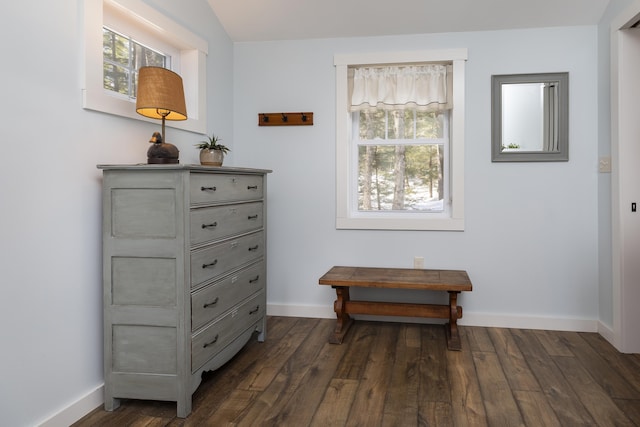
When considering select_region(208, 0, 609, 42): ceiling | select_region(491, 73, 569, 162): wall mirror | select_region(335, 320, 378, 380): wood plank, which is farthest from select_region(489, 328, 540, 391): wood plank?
select_region(208, 0, 609, 42): ceiling

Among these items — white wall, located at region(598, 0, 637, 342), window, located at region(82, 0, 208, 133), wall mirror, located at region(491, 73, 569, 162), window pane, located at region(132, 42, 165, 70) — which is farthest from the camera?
wall mirror, located at region(491, 73, 569, 162)

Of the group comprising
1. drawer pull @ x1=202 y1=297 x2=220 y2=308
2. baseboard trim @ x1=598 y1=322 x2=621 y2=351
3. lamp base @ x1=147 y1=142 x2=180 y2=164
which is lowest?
baseboard trim @ x1=598 y1=322 x2=621 y2=351

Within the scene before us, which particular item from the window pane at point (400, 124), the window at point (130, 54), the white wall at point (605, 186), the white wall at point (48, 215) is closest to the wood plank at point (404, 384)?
the white wall at point (605, 186)

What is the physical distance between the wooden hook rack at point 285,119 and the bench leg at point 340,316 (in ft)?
4.60

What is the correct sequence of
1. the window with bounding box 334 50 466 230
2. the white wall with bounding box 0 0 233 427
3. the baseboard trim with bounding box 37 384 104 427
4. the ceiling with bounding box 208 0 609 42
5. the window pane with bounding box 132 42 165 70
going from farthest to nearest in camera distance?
the window with bounding box 334 50 466 230 < the ceiling with bounding box 208 0 609 42 < the window pane with bounding box 132 42 165 70 < the baseboard trim with bounding box 37 384 104 427 < the white wall with bounding box 0 0 233 427

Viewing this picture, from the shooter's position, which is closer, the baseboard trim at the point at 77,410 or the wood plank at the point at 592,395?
the baseboard trim at the point at 77,410

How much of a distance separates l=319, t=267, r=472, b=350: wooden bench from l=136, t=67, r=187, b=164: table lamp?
146 cm

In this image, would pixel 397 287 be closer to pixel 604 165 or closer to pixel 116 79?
pixel 604 165

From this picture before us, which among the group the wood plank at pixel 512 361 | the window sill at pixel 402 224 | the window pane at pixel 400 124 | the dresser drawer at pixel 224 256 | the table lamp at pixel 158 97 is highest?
the window pane at pixel 400 124

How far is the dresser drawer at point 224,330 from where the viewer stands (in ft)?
7.81

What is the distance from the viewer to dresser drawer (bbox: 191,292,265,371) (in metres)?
2.38

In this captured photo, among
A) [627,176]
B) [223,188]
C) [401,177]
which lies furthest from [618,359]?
[223,188]

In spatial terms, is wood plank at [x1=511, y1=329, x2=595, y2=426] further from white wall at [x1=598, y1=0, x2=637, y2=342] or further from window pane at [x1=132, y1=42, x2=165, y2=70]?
window pane at [x1=132, y1=42, x2=165, y2=70]

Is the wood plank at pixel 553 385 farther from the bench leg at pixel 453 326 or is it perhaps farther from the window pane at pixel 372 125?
the window pane at pixel 372 125
